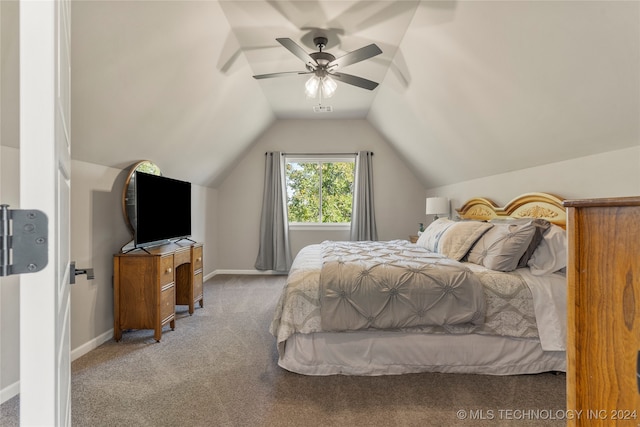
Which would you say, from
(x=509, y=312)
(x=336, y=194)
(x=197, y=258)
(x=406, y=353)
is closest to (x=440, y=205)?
(x=336, y=194)

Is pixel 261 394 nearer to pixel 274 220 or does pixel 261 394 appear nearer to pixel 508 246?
pixel 508 246

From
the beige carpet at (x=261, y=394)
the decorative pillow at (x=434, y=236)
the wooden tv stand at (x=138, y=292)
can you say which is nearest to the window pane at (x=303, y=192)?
the decorative pillow at (x=434, y=236)

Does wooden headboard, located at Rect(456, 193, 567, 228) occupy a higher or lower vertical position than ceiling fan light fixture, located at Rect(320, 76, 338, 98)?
lower

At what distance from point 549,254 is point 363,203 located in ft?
10.8

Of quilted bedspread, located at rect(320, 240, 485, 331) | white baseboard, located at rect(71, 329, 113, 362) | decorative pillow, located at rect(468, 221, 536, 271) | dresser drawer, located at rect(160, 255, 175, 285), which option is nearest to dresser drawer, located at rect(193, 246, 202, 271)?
dresser drawer, located at rect(160, 255, 175, 285)

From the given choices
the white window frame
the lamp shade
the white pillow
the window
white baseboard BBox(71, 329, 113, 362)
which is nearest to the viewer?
the white pillow

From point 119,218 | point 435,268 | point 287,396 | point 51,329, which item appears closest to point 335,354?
point 287,396

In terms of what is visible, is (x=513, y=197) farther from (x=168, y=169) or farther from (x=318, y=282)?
(x=168, y=169)

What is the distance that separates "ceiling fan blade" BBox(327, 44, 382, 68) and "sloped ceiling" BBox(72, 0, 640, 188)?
339 mm

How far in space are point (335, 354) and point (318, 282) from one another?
495 millimetres

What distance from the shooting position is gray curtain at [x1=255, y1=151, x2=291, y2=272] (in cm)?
538

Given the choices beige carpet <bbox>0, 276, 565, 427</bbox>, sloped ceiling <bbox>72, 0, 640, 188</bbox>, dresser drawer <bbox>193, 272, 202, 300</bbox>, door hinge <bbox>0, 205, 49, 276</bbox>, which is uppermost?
sloped ceiling <bbox>72, 0, 640, 188</bbox>

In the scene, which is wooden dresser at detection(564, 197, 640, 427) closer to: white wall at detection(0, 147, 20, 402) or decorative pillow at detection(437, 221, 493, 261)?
decorative pillow at detection(437, 221, 493, 261)

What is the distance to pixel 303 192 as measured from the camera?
18.8ft
